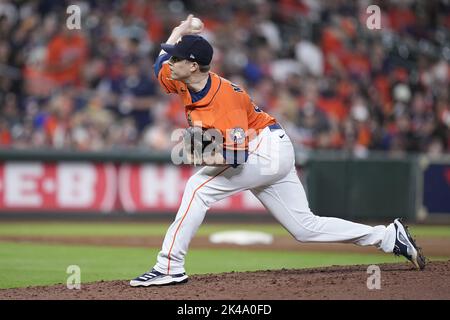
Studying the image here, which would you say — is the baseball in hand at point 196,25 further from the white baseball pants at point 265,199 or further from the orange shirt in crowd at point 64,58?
the orange shirt in crowd at point 64,58

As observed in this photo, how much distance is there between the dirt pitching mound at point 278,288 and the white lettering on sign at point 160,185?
7.44 m

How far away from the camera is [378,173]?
15047mm

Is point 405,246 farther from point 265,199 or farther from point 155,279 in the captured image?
point 155,279

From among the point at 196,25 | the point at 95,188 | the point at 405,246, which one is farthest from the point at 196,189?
the point at 95,188

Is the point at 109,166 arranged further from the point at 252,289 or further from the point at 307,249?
the point at 252,289

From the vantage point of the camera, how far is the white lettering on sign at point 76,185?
1423 cm

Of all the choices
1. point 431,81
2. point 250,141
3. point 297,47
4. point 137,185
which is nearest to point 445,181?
point 431,81

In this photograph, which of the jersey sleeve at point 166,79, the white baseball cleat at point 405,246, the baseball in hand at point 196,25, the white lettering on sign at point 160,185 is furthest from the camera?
the white lettering on sign at point 160,185

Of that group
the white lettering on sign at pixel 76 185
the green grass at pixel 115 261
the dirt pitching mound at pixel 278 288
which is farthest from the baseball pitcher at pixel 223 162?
the white lettering on sign at pixel 76 185

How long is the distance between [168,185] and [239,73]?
2.88 m

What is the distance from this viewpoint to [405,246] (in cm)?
689

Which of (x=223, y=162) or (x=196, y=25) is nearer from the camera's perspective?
(x=223, y=162)

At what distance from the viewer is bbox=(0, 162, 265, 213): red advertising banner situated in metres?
14.0
